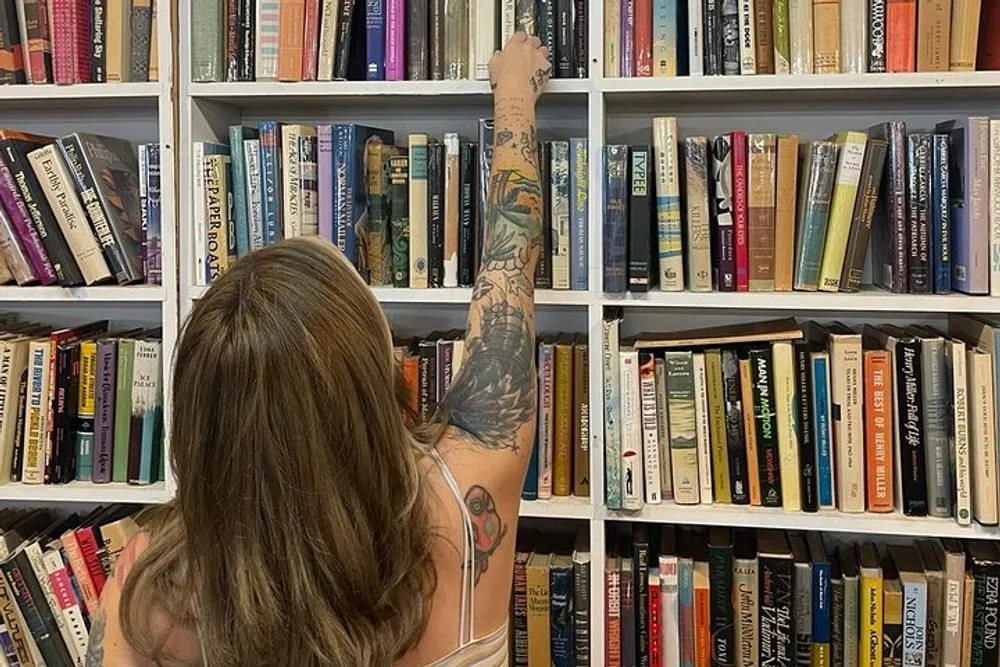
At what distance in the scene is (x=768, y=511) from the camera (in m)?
1.47

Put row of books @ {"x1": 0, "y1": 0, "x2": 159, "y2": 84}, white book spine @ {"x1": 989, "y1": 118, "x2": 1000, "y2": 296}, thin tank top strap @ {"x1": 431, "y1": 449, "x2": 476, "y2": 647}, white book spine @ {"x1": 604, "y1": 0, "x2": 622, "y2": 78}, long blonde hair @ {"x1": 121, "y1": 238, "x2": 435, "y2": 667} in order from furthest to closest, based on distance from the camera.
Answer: row of books @ {"x1": 0, "y1": 0, "x2": 159, "y2": 84} → white book spine @ {"x1": 604, "y1": 0, "x2": 622, "y2": 78} → white book spine @ {"x1": 989, "y1": 118, "x2": 1000, "y2": 296} → thin tank top strap @ {"x1": 431, "y1": 449, "x2": 476, "y2": 647} → long blonde hair @ {"x1": 121, "y1": 238, "x2": 435, "y2": 667}

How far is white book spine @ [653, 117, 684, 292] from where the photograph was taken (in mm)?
1443

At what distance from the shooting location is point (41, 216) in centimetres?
157

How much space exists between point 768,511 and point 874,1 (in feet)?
2.60

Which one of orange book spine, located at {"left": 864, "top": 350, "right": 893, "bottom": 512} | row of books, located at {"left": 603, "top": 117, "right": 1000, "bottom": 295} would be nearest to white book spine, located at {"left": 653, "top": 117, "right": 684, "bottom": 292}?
row of books, located at {"left": 603, "top": 117, "right": 1000, "bottom": 295}

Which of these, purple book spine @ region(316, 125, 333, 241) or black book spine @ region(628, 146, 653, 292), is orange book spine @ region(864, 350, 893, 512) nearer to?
black book spine @ region(628, 146, 653, 292)

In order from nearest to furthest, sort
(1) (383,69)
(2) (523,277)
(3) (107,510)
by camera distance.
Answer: (2) (523,277) < (1) (383,69) < (3) (107,510)

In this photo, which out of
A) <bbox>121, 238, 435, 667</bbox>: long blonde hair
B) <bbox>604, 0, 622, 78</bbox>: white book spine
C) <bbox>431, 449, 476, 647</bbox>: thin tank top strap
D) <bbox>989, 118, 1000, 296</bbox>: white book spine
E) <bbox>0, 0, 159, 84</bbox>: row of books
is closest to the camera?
<bbox>121, 238, 435, 667</bbox>: long blonde hair

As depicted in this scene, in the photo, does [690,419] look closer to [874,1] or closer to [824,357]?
[824,357]

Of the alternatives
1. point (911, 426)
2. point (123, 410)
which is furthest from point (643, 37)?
point (123, 410)

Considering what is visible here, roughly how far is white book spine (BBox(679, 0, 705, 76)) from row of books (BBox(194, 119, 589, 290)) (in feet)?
0.71

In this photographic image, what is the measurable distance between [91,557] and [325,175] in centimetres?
76

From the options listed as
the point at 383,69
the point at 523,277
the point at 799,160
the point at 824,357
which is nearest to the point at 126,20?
the point at 383,69

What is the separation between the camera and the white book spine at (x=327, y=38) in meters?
1.53
